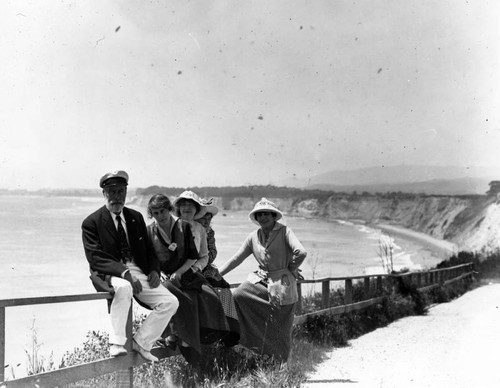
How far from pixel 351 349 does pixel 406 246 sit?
2000 inches

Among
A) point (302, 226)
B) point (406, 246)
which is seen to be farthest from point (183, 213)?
point (302, 226)

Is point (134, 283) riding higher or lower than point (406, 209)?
higher

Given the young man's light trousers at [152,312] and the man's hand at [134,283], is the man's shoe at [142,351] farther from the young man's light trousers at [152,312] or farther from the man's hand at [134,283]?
the man's hand at [134,283]

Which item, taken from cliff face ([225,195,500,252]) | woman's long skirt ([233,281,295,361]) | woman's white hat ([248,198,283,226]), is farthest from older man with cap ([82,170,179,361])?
cliff face ([225,195,500,252])

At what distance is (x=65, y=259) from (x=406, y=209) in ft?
136

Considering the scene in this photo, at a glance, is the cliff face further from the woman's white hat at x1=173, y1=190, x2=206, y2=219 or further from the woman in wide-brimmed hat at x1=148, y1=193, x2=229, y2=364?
the woman in wide-brimmed hat at x1=148, y1=193, x2=229, y2=364

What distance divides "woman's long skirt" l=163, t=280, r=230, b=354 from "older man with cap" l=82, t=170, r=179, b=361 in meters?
0.30

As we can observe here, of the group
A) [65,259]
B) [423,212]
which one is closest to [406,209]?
[423,212]

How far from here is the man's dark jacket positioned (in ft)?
15.2

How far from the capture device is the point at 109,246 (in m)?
4.71

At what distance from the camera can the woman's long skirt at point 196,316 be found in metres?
5.25

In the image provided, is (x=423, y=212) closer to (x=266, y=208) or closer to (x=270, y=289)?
(x=270, y=289)

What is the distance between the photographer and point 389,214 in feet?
259

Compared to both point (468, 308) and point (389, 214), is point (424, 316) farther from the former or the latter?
point (389, 214)
